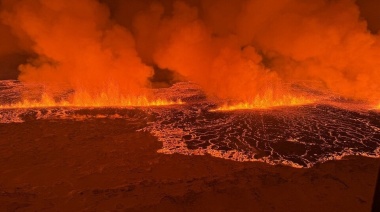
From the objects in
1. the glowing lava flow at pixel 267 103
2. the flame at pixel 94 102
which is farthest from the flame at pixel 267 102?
the flame at pixel 94 102

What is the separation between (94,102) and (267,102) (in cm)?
739

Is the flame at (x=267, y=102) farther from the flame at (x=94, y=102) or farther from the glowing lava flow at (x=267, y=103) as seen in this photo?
the flame at (x=94, y=102)

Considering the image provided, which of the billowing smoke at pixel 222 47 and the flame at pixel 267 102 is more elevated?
the billowing smoke at pixel 222 47

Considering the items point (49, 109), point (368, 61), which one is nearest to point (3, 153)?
point (49, 109)

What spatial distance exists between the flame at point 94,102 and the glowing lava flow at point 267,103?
2.40m

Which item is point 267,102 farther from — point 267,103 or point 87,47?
point 87,47

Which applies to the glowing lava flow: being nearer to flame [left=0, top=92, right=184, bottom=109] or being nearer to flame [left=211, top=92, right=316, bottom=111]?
flame [left=211, top=92, right=316, bottom=111]

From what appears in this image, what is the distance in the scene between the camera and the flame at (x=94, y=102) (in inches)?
554

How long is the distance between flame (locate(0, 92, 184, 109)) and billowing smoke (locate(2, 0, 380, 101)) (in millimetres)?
809

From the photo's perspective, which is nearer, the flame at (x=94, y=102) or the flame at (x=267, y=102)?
the flame at (x=267, y=102)

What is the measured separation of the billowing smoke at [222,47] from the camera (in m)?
15.3

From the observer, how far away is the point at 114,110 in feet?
43.5

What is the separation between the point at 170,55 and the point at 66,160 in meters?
9.88

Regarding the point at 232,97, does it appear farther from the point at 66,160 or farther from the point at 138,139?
the point at 66,160
